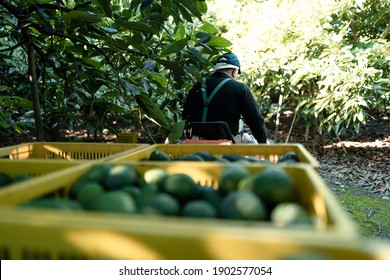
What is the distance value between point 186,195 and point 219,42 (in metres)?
1.61

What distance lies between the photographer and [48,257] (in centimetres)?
70

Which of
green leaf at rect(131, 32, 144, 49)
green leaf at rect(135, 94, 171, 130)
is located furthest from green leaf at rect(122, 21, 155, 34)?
green leaf at rect(135, 94, 171, 130)

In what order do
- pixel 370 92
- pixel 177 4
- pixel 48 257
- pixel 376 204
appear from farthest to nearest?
pixel 370 92 → pixel 376 204 → pixel 177 4 → pixel 48 257

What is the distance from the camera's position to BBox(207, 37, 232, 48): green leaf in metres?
2.33

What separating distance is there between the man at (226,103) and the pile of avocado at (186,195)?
1646 millimetres

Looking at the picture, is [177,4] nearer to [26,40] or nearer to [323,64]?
[26,40]

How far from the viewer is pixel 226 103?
2.68m

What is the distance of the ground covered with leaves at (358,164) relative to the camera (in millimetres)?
3408

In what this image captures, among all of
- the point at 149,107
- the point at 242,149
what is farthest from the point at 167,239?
the point at 149,107

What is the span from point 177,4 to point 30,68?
1.04 metres

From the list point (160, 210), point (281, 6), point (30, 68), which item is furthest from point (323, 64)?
point (160, 210)

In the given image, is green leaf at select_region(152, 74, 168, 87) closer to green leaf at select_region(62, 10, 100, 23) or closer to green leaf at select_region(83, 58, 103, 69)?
green leaf at select_region(83, 58, 103, 69)

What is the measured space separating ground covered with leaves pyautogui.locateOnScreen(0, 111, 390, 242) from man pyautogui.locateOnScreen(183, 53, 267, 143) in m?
1.29

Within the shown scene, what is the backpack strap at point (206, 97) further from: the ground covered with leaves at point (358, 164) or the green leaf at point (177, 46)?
the ground covered with leaves at point (358, 164)
